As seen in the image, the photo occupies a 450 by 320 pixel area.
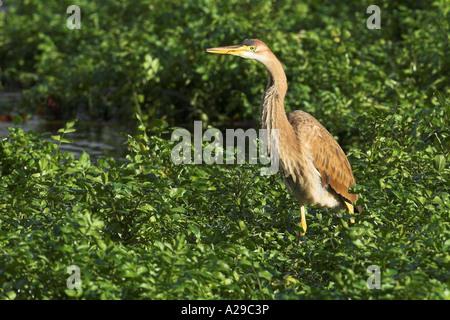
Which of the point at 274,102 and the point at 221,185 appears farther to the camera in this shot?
the point at 221,185

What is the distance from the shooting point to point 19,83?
15.8m

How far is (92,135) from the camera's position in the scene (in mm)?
11641

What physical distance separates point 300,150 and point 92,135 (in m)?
5.88

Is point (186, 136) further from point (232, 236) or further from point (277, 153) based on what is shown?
point (232, 236)

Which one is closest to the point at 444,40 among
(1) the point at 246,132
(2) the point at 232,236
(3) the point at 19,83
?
(1) the point at 246,132

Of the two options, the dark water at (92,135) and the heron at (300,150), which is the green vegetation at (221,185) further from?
the dark water at (92,135)

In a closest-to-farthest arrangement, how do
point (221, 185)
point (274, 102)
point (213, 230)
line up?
point (213, 230) < point (274, 102) < point (221, 185)

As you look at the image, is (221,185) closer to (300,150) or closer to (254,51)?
(300,150)

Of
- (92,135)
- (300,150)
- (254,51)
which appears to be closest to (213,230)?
(300,150)

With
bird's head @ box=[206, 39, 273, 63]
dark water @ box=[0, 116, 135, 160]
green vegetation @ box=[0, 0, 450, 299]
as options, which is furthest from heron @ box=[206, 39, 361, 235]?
dark water @ box=[0, 116, 135, 160]

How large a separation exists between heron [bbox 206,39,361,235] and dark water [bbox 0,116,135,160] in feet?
13.1

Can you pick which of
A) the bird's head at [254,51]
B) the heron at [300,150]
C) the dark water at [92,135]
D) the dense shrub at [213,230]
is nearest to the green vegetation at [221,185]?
the dense shrub at [213,230]

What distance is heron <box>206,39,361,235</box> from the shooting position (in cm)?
626
